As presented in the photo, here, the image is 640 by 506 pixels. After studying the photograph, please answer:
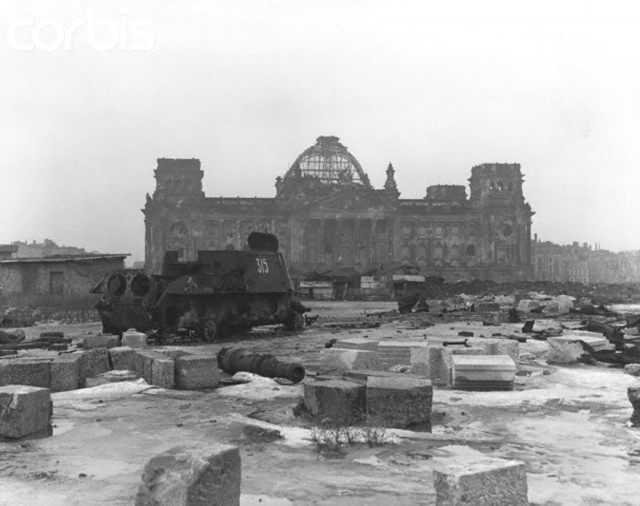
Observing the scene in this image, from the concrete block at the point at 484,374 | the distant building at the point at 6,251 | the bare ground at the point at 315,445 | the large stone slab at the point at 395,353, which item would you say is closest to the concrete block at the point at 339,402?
the bare ground at the point at 315,445

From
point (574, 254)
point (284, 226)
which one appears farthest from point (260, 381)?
point (574, 254)

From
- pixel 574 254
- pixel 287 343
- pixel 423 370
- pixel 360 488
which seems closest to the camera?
pixel 360 488

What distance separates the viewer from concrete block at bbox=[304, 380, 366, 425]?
698 cm

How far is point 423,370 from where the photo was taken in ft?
31.7

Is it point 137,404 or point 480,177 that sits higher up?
point 480,177

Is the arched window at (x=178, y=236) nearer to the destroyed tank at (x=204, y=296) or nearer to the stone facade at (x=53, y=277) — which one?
the stone facade at (x=53, y=277)

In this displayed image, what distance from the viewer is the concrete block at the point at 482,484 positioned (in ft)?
12.3

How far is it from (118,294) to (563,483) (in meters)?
13.1

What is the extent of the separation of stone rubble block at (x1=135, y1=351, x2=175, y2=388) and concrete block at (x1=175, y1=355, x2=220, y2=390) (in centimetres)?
10

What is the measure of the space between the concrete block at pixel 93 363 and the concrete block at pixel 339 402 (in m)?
4.09

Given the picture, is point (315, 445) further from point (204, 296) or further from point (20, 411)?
point (204, 296)

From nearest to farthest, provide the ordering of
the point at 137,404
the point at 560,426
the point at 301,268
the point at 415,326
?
the point at 560,426, the point at 137,404, the point at 415,326, the point at 301,268

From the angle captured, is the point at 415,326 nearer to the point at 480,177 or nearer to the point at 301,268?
the point at 301,268

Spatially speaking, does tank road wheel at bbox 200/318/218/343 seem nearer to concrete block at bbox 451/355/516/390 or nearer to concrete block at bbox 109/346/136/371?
concrete block at bbox 109/346/136/371
